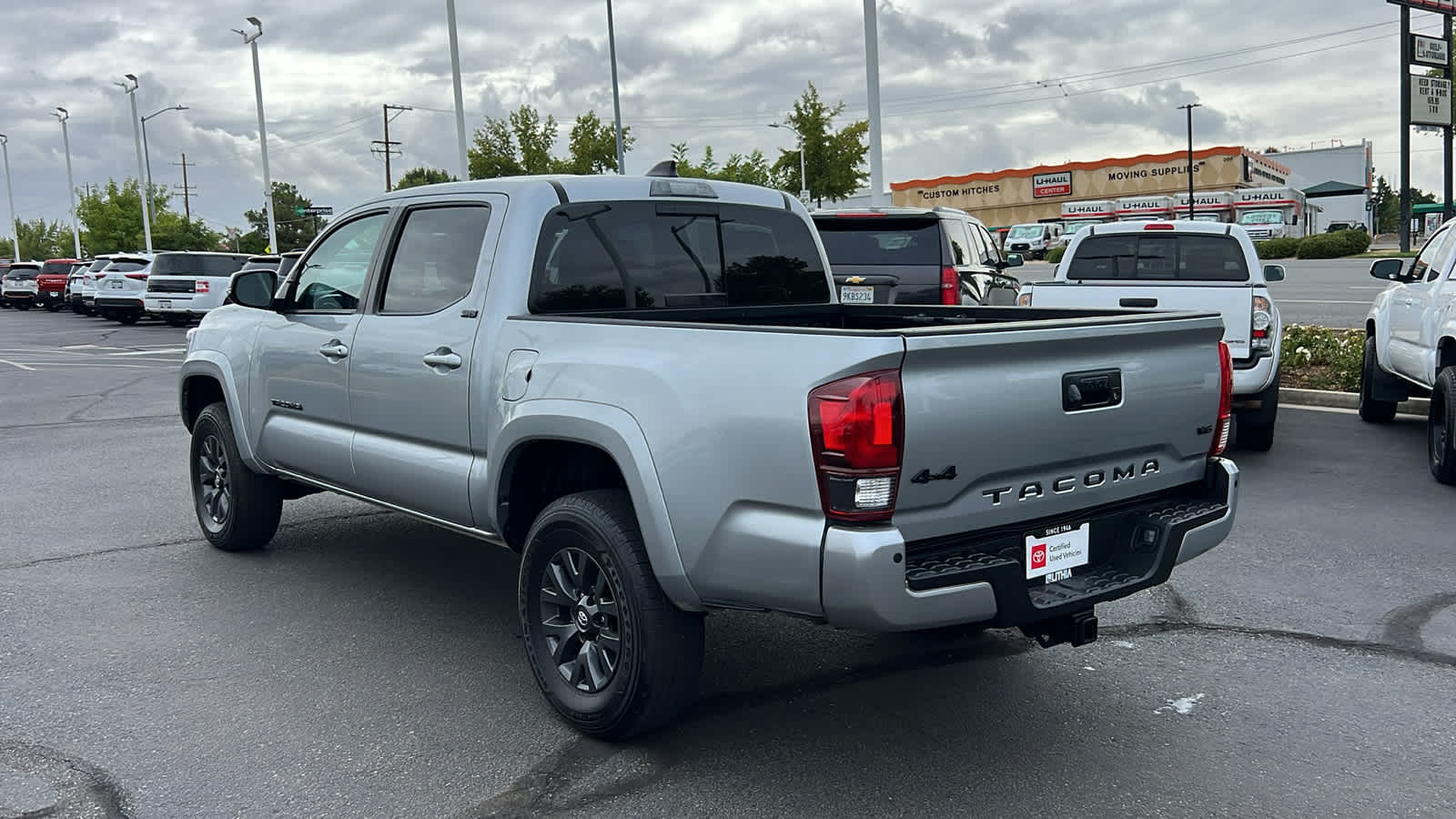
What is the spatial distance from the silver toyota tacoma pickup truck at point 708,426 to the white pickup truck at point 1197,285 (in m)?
3.80

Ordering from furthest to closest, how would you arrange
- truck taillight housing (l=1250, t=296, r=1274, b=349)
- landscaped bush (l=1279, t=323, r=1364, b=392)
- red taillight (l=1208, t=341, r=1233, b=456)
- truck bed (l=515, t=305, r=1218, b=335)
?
landscaped bush (l=1279, t=323, r=1364, b=392) < truck taillight housing (l=1250, t=296, r=1274, b=349) < truck bed (l=515, t=305, r=1218, b=335) < red taillight (l=1208, t=341, r=1233, b=456)

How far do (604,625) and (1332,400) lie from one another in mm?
9712

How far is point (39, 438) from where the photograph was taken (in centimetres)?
1135

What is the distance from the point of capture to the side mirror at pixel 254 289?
5891 millimetres

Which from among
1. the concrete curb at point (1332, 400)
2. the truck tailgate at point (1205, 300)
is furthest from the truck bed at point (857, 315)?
the concrete curb at point (1332, 400)

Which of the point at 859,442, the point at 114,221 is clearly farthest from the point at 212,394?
the point at 114,221

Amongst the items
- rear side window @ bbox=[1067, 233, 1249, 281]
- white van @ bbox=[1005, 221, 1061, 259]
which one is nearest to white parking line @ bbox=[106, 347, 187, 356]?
rear side window @ bbox=[1067, 233, 1249, 281]

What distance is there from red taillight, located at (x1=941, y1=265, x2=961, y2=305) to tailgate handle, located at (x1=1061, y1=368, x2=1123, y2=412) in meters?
7.03

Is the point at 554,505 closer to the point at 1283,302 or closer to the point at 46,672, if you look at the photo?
the point at 46,672

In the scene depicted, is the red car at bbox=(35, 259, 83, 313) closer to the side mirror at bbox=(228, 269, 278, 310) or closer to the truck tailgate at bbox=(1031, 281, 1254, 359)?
the side mirror at bbox=(228, 269, 278, 310)

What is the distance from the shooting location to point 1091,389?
375cm

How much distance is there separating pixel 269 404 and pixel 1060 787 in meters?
4.27

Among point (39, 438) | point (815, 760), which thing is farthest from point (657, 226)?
point (39, 438)

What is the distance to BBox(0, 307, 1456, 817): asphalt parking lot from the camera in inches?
145
